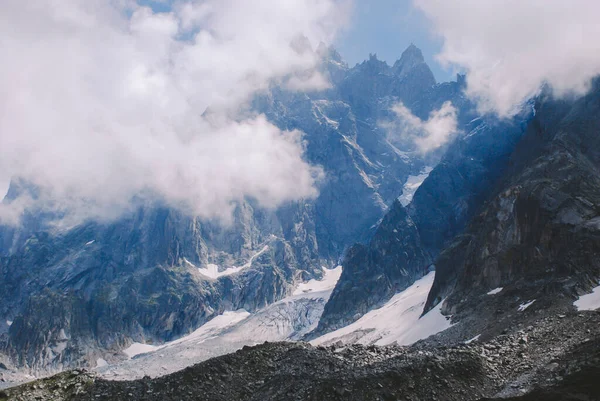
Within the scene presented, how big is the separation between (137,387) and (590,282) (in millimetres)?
74636

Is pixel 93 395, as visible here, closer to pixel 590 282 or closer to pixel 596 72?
pixel 590 282

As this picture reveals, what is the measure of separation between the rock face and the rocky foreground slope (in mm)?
36463

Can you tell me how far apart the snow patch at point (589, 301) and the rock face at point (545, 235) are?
2135 millimetres

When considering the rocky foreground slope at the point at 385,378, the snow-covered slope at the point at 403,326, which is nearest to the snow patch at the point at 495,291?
the snow-covered slope at the point at 403,326

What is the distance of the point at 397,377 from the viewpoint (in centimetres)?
4825

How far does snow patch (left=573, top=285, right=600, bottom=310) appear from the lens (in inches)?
3064

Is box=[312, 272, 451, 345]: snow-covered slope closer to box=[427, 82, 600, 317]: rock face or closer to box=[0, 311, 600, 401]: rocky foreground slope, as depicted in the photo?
box=[427, 82, 600, 317]: rock face

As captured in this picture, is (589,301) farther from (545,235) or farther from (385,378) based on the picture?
(385,378)

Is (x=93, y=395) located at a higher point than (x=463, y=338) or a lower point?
higher

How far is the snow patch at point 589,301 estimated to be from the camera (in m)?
77.8

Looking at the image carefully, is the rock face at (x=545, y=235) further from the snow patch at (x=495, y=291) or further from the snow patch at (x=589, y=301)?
the snow patch at (x=589, y=301)

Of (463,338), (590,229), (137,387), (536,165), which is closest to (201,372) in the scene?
(137,387)

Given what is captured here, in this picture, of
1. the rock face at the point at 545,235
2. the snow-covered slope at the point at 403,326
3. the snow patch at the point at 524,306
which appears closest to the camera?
the snow patch at the point at 524,306

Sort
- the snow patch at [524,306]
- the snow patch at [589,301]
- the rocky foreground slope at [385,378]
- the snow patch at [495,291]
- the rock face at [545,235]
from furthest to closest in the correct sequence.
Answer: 1. the snow patch at [495,291]
2. the rock face at [545,235]
3. the snow patch at [524,306]
4. the snow patch at [589,301]
5. the rocky foreground slope at [385,378]
